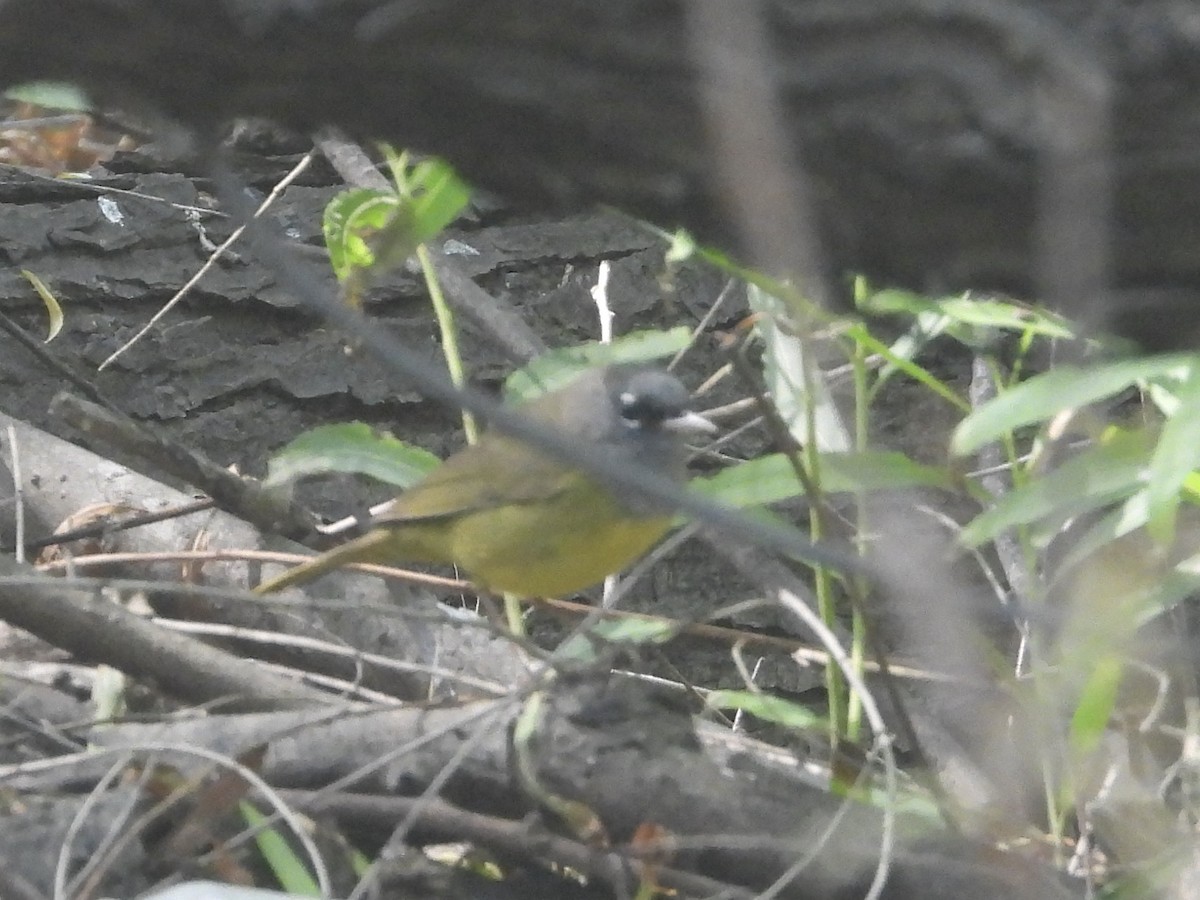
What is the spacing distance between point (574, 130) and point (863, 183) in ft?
0.81

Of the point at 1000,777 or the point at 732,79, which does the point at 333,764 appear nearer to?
the point at 1000,777

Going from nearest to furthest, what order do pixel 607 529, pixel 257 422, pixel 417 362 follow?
pixel 417 362, pixel 607 529, pixel 257 422

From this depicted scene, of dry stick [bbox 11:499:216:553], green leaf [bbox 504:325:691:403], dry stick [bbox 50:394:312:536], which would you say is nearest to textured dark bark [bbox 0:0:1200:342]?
dry stick [bbox 50:394:312:536]

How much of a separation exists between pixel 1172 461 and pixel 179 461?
4.63 feet

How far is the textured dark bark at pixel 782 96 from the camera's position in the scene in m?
1.13

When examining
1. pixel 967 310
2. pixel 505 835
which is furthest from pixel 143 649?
pixel 967 310

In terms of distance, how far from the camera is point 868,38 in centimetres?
114

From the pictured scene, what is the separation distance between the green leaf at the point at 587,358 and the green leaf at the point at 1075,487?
29.1 inches

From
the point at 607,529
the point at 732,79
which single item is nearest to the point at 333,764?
the point at 607,529

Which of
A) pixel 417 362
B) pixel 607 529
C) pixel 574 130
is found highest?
pixel 574 130

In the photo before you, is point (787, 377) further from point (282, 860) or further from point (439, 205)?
point (282, 860)

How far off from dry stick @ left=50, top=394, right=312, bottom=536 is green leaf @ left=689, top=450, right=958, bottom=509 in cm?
74

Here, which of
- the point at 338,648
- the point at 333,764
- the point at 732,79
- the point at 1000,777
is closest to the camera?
the point at 732,79

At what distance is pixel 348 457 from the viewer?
8.32ft
